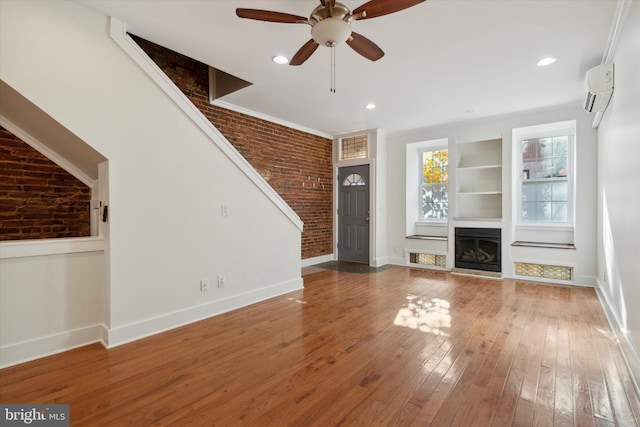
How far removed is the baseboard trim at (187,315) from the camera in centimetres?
253

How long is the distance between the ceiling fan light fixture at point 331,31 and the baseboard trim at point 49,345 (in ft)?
9.56

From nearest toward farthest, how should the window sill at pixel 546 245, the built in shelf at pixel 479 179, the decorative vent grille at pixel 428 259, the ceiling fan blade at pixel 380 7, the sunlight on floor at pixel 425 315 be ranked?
the ceiling fan blade at pixel 380 7
the sunlight on floor at pixel 425 315
the window sill at pixel 546 245
the built in shelf at pixel 479 179
the decorative vent grille at pixel 428 259

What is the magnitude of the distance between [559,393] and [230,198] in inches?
126

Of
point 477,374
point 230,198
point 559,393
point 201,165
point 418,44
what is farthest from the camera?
point 230,198

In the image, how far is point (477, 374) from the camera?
207cm

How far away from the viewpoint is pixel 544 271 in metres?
4.71

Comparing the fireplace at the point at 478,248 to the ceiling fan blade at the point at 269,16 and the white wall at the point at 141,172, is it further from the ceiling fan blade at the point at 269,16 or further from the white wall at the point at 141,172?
the ceiling fan blade at the point at 269,16

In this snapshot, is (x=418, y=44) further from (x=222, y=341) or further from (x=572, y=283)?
(x=572, y=283)

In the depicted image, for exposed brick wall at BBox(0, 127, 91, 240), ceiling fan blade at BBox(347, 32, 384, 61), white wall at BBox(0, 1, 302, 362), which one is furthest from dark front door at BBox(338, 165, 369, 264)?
exposed brick wall at BBox(0, 127, 91, 240)

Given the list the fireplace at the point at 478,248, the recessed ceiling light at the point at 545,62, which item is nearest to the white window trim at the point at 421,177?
the fireplace at the point at 478,248

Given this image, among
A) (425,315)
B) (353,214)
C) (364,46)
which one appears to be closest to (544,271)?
(425,315)

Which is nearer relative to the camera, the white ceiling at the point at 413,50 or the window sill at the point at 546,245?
the white ceiling at the point at 413,50

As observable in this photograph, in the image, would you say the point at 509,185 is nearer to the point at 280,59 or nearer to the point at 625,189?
the point at 625,189

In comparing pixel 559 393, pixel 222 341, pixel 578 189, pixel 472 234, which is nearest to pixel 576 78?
pixel 578 189
